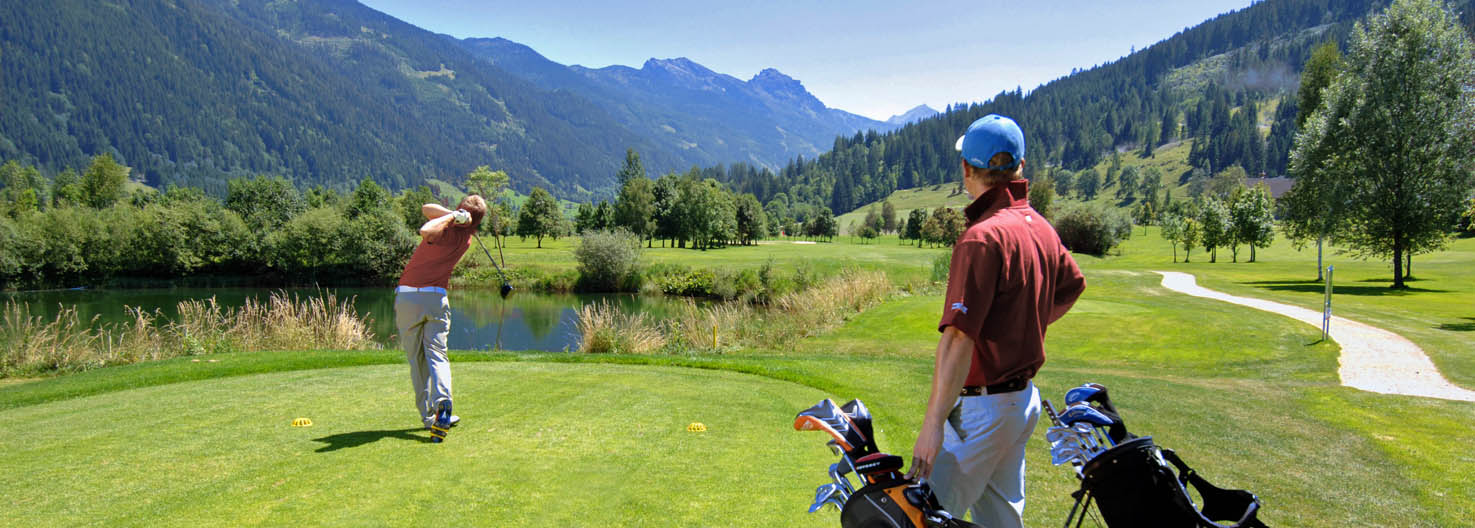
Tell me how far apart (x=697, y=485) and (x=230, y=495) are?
2974 millimetres

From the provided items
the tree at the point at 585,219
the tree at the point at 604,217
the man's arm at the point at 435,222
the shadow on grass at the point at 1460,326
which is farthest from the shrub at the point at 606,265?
the tree at the point at 585,219

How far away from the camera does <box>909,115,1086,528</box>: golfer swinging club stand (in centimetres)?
239

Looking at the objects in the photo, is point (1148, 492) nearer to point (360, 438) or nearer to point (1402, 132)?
point (360, 438)

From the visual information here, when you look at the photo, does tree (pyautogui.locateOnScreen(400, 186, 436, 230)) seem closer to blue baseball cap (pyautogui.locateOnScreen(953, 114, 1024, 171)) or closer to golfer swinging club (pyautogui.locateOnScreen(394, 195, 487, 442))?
golfer swinging club (pyautogui.locateOnScreen(394, 195, 487, 442))

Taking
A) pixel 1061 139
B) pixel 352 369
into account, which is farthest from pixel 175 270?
pixel 1061 139

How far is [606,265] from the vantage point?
4753 centimetres

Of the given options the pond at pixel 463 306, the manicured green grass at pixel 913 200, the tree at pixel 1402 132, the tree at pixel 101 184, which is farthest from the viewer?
the manicured green grass at pixel 913 200

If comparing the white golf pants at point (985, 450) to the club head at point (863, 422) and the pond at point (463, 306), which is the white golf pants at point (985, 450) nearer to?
the club head at point (863, 422)

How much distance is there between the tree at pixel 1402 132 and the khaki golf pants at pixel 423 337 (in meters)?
35.1

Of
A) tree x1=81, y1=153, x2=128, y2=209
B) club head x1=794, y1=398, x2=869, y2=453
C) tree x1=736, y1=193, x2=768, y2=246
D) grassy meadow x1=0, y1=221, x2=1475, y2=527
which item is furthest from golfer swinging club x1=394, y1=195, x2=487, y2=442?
tree x1=81, y1=153, x2=128, y2=209

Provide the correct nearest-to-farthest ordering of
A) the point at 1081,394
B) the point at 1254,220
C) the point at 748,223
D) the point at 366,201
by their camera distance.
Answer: the point at 1081,394
the point at 1254,220
the point at 366,201
the point at 748,223

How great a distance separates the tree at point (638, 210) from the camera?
81.1m

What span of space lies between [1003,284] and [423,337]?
5.47 m

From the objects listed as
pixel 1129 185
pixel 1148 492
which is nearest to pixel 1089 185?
pixel 1129 185
